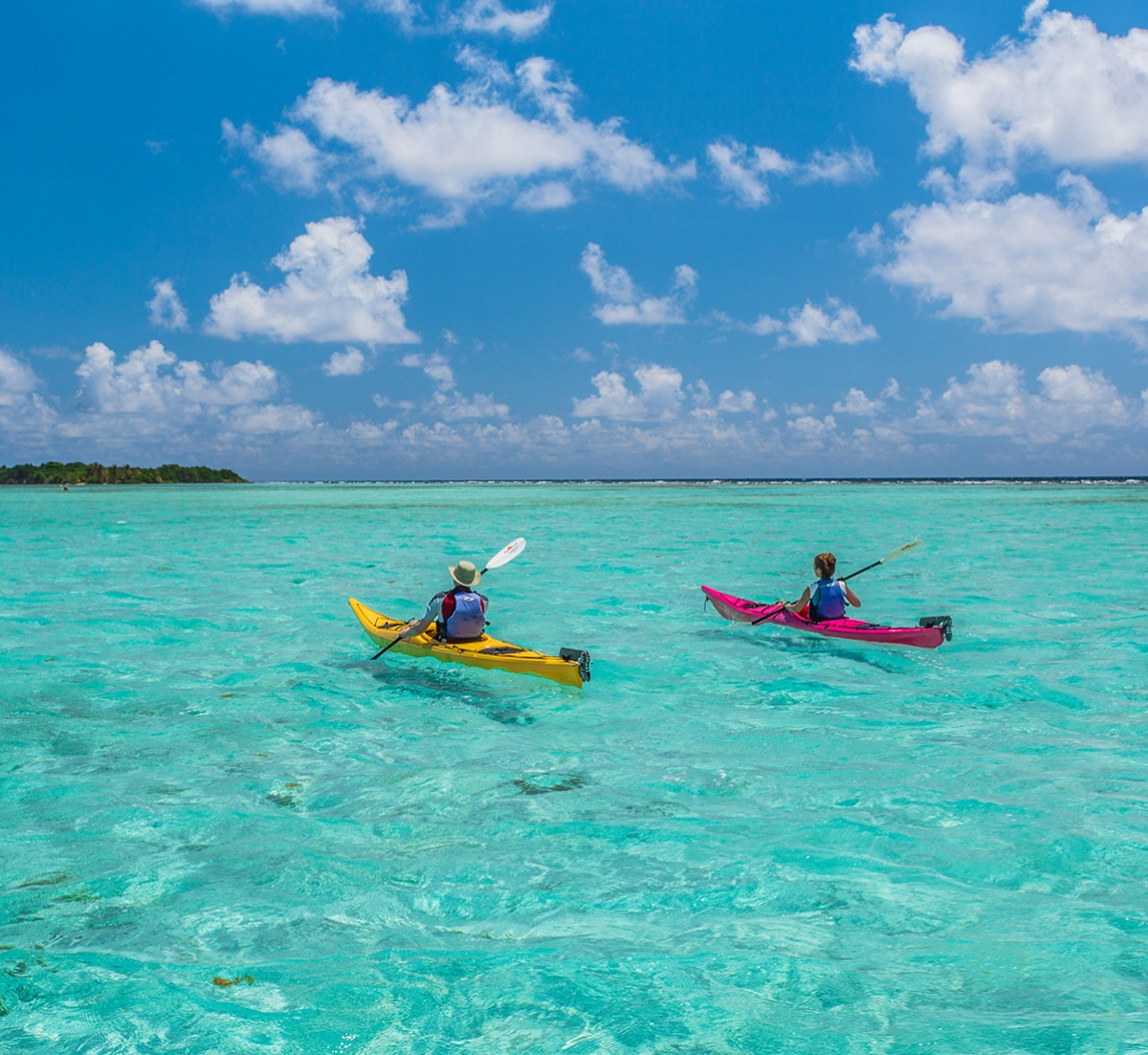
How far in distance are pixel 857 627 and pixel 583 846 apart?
28.5 ft

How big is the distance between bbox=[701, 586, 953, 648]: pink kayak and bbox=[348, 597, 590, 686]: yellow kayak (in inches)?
179

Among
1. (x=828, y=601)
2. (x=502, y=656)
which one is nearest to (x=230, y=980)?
(x=502, y=656)

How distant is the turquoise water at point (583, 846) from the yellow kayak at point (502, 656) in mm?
349

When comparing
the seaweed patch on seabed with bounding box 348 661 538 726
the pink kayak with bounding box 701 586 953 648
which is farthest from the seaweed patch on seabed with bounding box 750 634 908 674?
the seaweed patch on seabed with bounding box 348 661 538 726

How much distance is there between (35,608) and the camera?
1919 cm

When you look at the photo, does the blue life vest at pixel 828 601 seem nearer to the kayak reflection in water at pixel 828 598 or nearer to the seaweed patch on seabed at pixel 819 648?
the kayak reflection in water at pixel 828 598

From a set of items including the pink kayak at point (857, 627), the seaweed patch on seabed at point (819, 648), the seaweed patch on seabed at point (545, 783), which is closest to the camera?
the seaweed patch on seabed at point (545, 783)

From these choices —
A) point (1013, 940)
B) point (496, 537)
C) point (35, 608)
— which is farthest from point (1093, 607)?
point (496, 537)

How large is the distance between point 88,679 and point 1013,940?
492 inches

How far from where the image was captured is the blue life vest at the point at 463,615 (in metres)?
12.3

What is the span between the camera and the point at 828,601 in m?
14.4

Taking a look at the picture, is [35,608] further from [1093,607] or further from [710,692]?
[1093,607]

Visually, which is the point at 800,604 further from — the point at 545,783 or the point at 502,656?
the point at 545,783

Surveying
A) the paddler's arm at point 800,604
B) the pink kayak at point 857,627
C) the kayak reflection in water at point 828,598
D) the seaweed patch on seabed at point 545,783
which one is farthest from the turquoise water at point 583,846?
the kayak reflection in water at point 828,598
